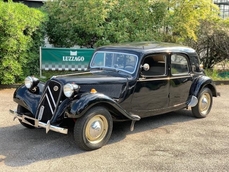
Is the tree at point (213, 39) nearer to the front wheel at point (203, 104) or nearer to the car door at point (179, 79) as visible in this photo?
the front wheel at point (203, 104)

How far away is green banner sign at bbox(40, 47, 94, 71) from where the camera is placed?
31.2 feet

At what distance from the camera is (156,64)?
5340 millimetres

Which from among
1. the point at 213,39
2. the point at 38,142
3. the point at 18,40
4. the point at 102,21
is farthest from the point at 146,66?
the point at 213,39

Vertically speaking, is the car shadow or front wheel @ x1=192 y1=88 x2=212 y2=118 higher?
front wheel @ x1=192 y1=88 x2=212 y2=118

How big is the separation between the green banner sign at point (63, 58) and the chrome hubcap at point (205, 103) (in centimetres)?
480

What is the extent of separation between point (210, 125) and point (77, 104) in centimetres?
303

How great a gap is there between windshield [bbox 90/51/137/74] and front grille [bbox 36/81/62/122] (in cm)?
127

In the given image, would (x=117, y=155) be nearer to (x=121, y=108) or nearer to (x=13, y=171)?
(x=121, y=108)

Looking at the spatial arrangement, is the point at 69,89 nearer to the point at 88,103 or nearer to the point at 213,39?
the point at 88,103

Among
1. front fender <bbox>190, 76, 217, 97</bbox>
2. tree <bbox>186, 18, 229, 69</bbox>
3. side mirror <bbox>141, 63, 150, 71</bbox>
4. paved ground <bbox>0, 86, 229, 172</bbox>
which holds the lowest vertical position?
paved ground <bbox>0, 86, 229, 172</bbox>

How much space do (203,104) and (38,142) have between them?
365cm

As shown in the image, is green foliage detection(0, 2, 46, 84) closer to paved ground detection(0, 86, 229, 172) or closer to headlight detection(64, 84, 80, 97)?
paved ground detection(0, 86, 229, 172)

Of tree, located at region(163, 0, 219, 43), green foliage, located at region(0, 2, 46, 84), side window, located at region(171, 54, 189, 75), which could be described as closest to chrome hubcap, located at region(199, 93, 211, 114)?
side window, located at region(171, 54, 189, 75)

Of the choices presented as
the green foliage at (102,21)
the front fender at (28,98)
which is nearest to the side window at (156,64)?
the front fender at (28,98)
